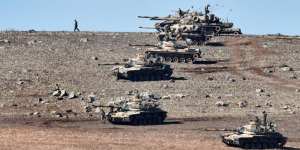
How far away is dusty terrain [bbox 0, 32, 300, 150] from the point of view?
54062 mm

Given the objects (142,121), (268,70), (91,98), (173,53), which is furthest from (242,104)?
(173,53)

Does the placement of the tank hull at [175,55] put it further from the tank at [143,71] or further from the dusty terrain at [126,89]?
the tank at [143,71]

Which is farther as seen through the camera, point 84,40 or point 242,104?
point 84,40

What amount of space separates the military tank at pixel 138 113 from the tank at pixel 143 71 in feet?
Answer: 61.1

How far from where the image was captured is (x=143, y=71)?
260ft

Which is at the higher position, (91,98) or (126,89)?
(126,89)

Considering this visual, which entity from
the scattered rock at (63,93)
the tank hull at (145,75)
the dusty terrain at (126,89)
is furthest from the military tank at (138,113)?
the tank hull at (145,75)

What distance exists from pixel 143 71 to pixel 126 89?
446 cm

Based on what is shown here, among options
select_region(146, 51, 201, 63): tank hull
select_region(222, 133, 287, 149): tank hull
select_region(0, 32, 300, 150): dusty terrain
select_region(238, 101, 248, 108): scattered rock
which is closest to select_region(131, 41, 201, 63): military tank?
select_region(146, 51, 201, 63): tank hull

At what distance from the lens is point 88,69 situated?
86625 mm

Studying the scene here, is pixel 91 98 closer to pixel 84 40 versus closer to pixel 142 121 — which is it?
pixel 142 121

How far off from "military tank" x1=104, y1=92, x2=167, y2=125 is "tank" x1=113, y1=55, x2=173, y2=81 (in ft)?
61.1

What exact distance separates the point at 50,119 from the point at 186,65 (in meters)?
32.6

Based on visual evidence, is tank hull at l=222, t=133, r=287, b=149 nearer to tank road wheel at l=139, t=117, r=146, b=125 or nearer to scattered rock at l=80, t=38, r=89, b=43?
tank road wheel at l=139, t=117, r=146, b=125
